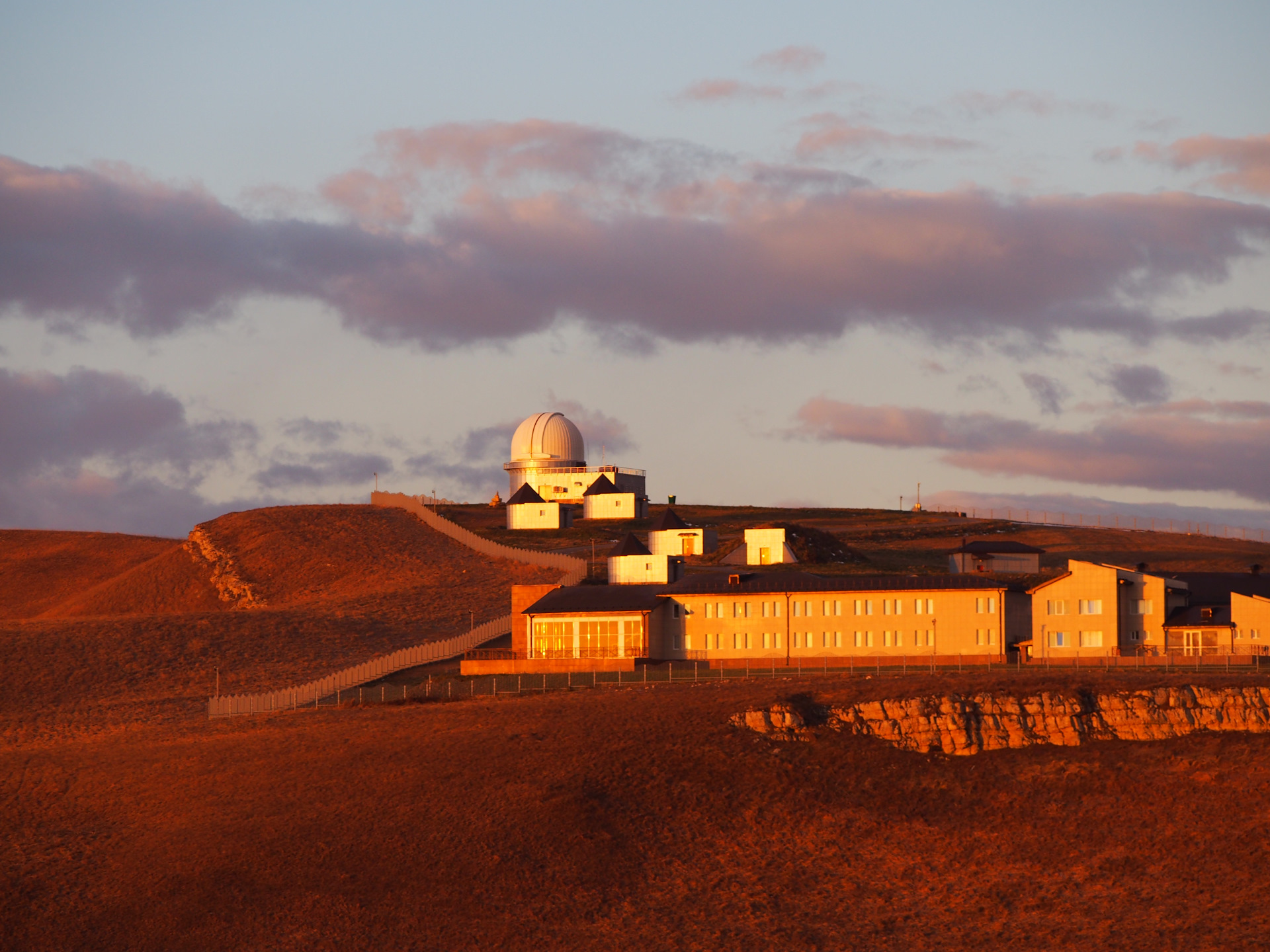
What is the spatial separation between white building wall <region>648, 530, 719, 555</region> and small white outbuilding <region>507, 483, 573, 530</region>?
72.4ft

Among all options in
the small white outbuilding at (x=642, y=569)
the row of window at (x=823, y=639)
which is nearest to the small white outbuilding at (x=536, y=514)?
the small white outbuilding at (x=642, y=569)

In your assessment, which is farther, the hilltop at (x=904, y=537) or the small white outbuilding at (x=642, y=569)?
the hilltop at (x=904, y=537)

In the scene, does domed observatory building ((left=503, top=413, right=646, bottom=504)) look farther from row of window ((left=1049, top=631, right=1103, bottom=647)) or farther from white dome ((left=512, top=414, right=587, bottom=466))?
row of window ((left=1049, top=631, right=1103, bottom=647))

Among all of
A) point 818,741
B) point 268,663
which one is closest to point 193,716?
point 268,663

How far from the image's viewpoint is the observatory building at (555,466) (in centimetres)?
14888

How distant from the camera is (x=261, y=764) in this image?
165ft

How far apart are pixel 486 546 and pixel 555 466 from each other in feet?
126

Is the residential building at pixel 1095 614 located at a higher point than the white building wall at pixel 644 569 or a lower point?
lower

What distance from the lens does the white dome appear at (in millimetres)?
152750

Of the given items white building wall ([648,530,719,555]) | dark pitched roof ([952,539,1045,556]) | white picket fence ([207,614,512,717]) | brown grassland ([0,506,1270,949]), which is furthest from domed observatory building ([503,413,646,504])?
brown grassland ([0,506,1270,949])

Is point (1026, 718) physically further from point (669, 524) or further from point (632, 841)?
point (669, 524)

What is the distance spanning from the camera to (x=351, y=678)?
67625 millimetres

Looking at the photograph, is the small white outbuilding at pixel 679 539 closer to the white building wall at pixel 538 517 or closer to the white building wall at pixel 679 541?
the white building wall at pixel 679 541

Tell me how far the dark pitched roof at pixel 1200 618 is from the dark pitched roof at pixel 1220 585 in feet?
6.29
